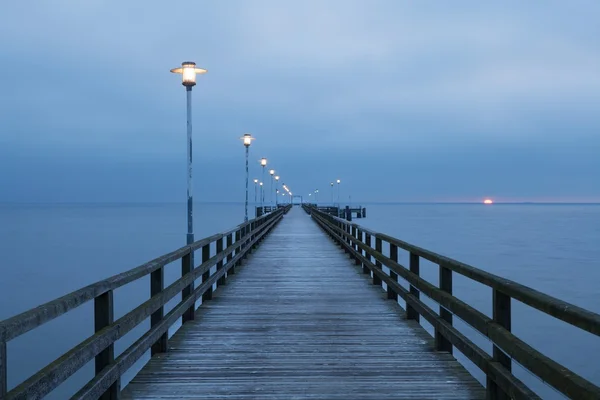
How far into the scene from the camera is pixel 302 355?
5801 millimetres

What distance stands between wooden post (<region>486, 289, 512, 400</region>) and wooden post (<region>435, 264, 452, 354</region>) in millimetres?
1442

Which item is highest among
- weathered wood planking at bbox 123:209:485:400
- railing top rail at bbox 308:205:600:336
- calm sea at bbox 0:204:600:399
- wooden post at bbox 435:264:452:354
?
railing top rail at bbox 308:205:600:336

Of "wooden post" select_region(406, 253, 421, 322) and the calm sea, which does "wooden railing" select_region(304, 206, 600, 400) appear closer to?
"wooden post" select_region(406, 253, 421, 322)

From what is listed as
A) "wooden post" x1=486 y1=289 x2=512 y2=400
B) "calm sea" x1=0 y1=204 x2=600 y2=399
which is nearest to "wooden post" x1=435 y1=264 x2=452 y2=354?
"wooden post" x1=486 y1=289 x2=512 y2=400

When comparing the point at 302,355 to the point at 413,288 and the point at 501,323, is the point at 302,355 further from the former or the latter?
the point at 501,323

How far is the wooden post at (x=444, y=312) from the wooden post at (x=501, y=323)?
1442 millimetres

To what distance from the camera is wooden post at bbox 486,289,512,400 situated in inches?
158

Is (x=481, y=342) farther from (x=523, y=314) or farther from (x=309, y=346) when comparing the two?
(x=309, y=346)

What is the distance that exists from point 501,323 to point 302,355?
2460 millimetres

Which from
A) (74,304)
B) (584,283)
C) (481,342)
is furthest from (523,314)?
(74,304)

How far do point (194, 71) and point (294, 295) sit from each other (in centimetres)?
488

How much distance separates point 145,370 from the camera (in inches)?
206

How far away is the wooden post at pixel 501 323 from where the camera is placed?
401cm

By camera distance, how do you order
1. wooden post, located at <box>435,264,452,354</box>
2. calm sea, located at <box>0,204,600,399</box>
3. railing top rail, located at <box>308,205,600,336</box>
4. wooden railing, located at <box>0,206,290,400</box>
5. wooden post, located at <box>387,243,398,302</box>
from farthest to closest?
calm sea, located at <box>0,204,600,399</box>, wooden post, located at <box>387,243,398,302</box>, wooden post, located at <box>435,264,452,354</box>, railing top rail, located at <box>308,205,600,336</box>, wooden railing, located at <box>0,206,290,400</box>
